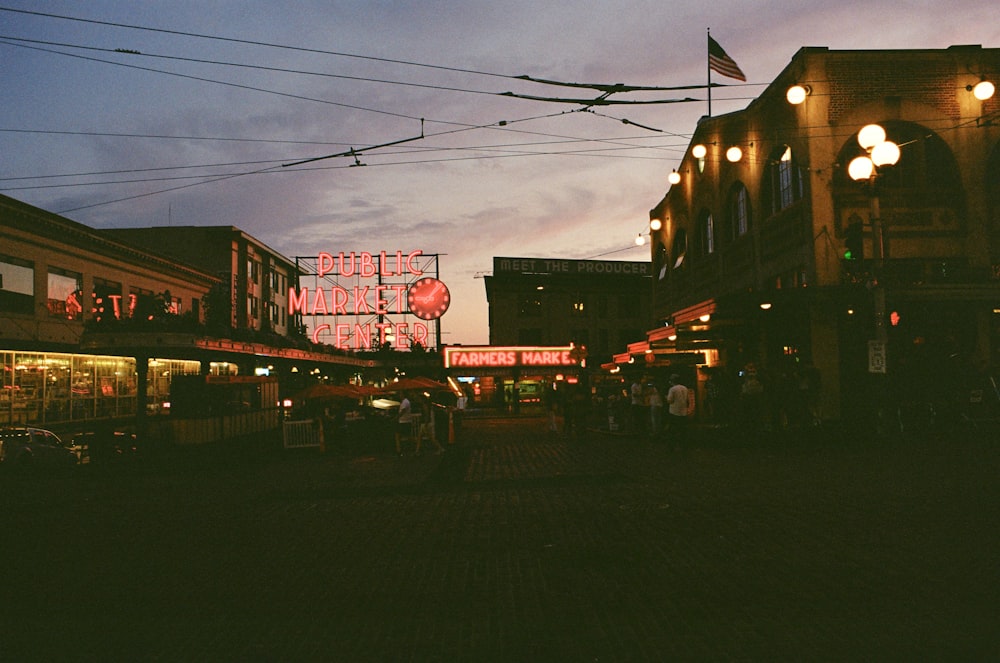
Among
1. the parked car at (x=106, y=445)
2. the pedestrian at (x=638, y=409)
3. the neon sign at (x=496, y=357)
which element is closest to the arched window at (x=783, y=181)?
the pedestrian at (x=638, y=409)

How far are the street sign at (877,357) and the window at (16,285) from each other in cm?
2486

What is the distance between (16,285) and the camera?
2475 centimetres

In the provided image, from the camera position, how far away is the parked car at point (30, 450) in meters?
18.7

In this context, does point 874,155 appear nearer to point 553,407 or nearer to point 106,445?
point 553,407

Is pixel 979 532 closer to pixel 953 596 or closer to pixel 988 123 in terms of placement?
pixel 953 596

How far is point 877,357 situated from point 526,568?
10059 mm

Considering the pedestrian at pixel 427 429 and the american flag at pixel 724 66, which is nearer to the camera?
the american flag at pixel 724 66

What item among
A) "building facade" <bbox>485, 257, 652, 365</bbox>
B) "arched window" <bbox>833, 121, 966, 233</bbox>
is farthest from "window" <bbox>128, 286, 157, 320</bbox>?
"building facade" <bbox>485, 257, 652, 365</bbox>

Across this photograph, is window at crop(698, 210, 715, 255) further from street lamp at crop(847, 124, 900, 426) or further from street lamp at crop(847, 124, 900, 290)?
street lamp at crop(847, 124, 900, 290)

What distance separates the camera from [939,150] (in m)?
20.6

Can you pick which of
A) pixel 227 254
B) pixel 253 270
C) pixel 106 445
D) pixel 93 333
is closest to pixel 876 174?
pixel 106 445

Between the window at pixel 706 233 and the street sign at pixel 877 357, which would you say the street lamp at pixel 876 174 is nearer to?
the street sign at pixel 877 357

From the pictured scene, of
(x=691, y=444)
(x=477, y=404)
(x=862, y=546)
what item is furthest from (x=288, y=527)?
(x=477, y=404)

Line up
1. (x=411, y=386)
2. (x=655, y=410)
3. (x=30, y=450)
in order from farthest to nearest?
(x=411, y=386)
(x=655, y=410)
(x=30, y=450)
